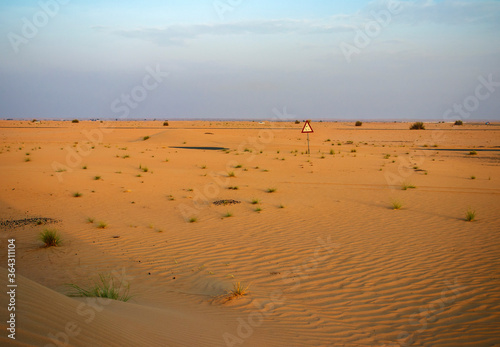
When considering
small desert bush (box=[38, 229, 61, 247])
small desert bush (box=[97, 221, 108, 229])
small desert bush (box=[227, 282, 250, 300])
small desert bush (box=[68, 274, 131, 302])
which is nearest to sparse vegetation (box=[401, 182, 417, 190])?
small desert bush (box=[227, 282, 250, 300])

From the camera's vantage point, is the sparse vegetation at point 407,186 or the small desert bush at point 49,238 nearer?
the small desert bush at point 49,238

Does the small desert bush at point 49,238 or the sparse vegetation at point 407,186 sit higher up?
the sparse vegetation at point 407,186

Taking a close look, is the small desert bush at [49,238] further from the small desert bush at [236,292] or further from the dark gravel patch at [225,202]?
the dark gravel patch at [225,202]

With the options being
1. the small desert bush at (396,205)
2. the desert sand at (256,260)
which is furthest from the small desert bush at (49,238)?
the small desert bush at (396,205)

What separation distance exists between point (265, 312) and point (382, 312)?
1.73 metres

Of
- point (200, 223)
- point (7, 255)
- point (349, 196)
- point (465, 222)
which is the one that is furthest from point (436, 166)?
point (7, 255)

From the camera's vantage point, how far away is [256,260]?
734cm

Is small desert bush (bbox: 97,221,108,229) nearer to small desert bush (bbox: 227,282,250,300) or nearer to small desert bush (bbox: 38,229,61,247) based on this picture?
small desert bush (bbox: 38,229,61,247)

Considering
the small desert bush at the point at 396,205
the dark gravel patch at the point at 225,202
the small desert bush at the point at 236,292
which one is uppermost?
the small desert bush at the point at 396,205

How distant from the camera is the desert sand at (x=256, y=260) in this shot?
4.26 m

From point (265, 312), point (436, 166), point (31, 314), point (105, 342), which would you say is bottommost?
point (265, 312)

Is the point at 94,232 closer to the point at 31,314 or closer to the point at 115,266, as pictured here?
the point at 115,266

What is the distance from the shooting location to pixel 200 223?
1009cm

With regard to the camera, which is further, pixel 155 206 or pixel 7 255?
pixel 155 206
